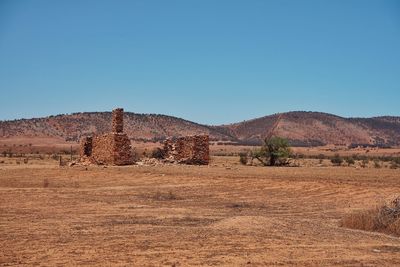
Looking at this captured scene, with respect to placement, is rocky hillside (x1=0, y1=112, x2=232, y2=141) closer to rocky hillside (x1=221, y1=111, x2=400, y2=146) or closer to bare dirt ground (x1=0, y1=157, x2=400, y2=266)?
rocky hillside (x1=221, y1=111, x2=400, y2=146)

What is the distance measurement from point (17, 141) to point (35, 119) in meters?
17.3

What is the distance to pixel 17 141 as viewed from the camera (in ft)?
307

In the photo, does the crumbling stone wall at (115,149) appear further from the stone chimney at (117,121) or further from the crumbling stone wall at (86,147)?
the crumbling stone wall at (86,147)

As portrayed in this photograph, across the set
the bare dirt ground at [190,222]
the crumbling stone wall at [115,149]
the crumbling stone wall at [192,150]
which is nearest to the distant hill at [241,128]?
the crumbling stone wall at [192,150]

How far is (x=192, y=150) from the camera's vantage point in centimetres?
4044

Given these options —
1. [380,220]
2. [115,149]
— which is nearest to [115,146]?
[115,149]

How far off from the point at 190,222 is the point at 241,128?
126 m

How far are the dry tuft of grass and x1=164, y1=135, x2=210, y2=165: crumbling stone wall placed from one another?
25.6m

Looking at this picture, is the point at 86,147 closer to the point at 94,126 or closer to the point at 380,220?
the point at 380,220

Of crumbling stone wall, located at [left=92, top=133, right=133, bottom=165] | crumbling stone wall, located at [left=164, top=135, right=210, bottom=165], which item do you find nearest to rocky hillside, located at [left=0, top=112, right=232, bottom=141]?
crumbling stone wall, located at [left=164, top=135, right=210, bottom=165]

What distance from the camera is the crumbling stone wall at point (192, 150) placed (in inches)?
1591

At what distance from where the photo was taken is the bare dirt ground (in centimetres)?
1040

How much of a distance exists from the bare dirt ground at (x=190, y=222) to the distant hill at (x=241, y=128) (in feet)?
255

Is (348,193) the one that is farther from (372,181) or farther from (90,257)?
(90,257)
